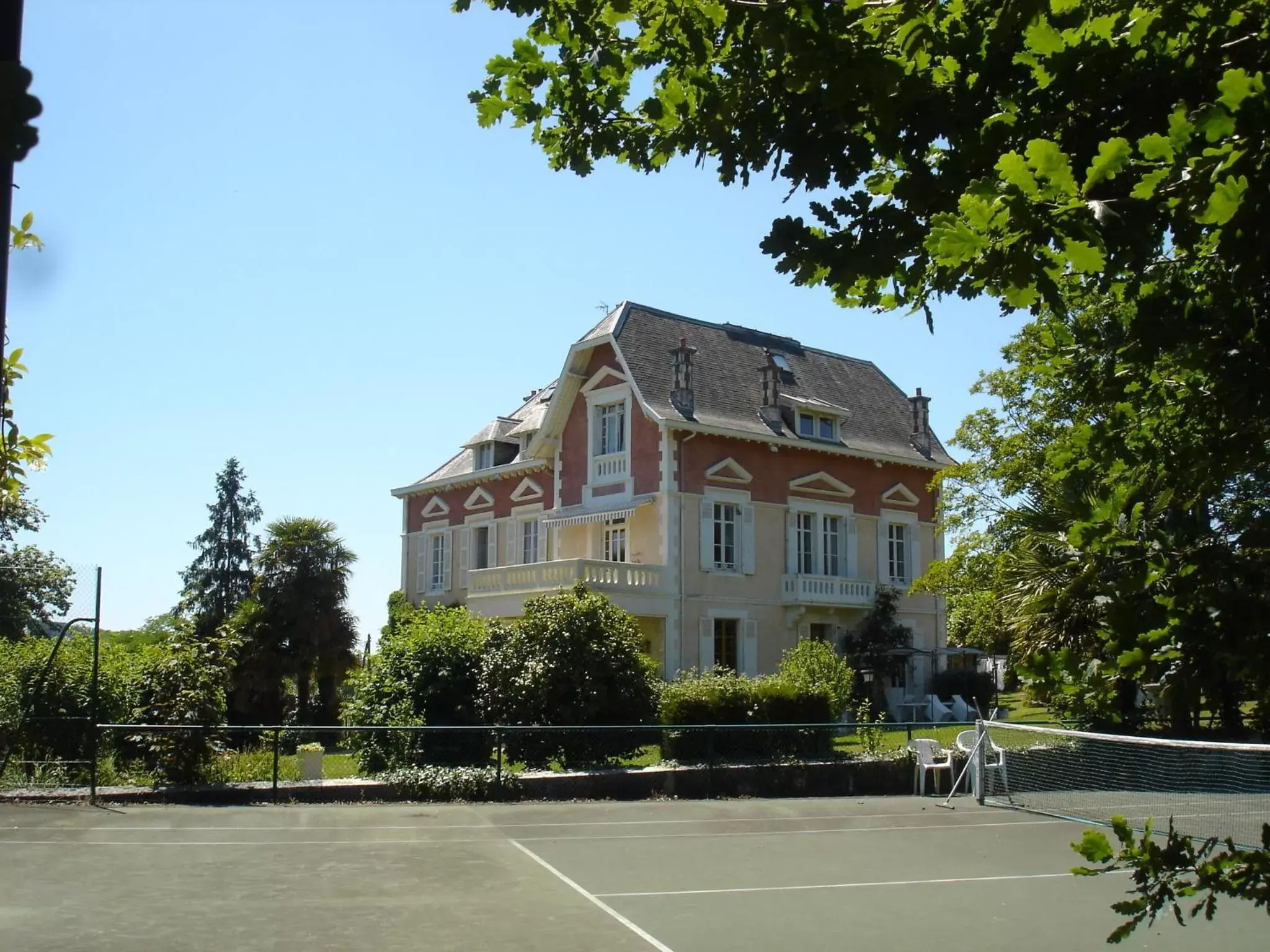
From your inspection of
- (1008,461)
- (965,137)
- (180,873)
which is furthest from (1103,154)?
(1008,461)

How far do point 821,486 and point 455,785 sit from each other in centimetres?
1940

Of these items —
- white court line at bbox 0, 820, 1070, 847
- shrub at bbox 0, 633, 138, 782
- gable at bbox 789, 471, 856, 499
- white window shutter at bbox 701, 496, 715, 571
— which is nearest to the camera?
white court line at bbox 0, 820, 1070, 847

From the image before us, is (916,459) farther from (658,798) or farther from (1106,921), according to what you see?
(1106,921)

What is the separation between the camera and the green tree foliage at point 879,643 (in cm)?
3631

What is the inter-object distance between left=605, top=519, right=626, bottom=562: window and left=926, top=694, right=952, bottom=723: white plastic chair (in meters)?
10.3

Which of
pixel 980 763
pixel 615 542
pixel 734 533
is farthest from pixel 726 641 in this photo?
pixel 980 763

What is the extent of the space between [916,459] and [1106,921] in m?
29.4

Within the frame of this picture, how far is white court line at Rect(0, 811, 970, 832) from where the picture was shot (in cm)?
1617

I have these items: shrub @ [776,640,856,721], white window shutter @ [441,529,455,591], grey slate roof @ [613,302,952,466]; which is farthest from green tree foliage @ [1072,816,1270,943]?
white window shutter @ [441,529,455,591]

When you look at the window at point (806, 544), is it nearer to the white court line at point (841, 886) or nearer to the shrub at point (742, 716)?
the shrub at point (742, 716)

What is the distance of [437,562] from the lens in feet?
144

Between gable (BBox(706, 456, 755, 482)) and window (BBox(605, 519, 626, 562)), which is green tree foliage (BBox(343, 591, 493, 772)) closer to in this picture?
window (BBox(605, 519, 626, 562))

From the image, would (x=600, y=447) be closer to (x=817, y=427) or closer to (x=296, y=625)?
(x=817, y=427)

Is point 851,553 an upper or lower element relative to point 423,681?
upper
